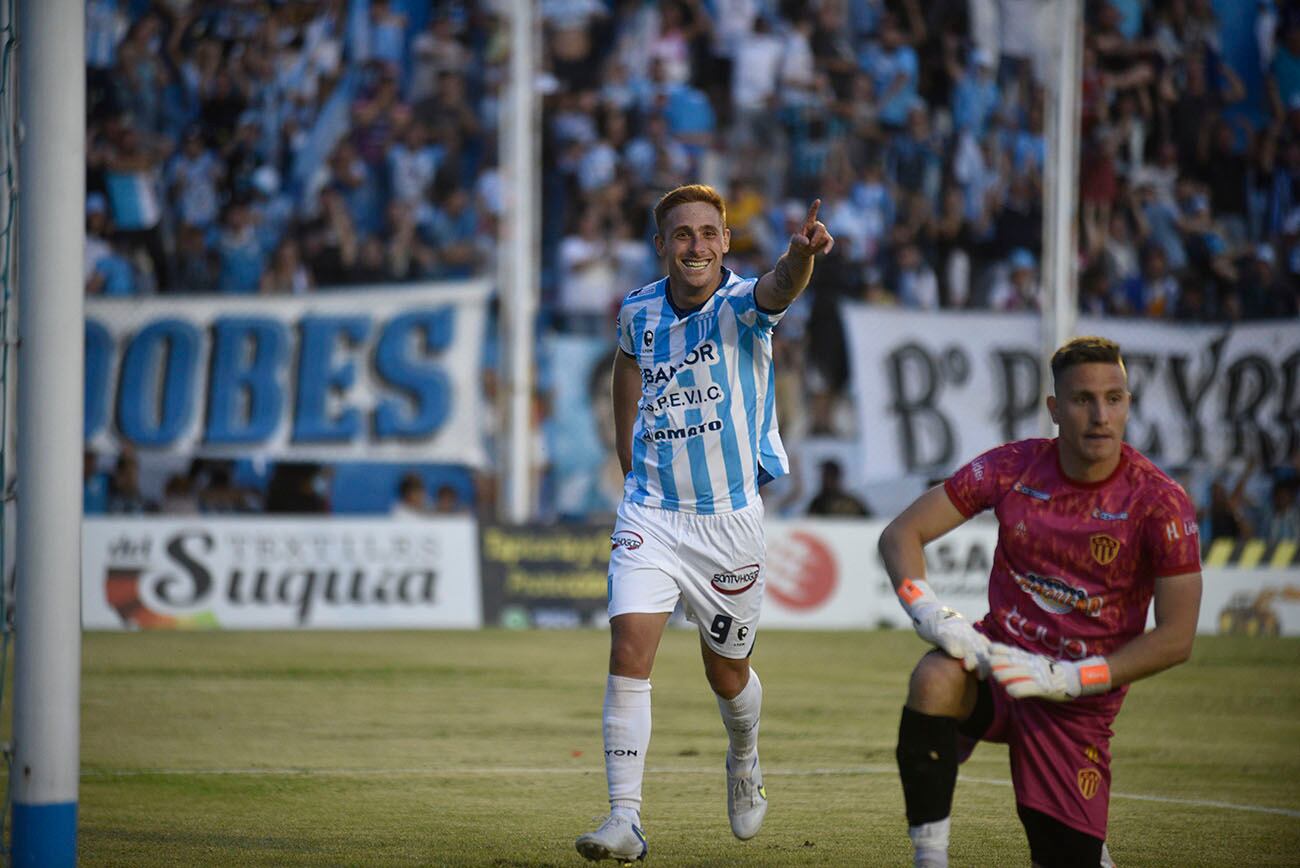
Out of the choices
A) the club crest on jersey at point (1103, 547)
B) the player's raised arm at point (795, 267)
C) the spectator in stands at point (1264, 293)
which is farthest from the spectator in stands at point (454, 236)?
the club crest on jersey at point (1103, 547)

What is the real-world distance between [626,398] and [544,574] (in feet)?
33.5

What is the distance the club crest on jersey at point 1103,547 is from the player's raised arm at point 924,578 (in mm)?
367

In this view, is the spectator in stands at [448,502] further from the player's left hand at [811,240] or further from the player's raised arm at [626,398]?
the player's left hand at [811,240]

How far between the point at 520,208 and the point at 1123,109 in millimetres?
8280

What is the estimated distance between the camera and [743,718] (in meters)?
6.38

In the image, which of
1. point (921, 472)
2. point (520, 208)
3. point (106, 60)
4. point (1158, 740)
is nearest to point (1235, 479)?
point (921, 472)

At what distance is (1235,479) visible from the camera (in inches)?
708

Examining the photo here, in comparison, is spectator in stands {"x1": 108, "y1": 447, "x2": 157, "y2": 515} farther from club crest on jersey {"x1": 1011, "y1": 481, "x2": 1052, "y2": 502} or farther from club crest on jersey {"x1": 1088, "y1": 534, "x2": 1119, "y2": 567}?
club crest on jersey {"x1": 1088, "y1": 534, "x2": 1119, "y2": 567}

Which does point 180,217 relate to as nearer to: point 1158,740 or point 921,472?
point 921,472

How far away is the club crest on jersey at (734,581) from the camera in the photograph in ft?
20.3

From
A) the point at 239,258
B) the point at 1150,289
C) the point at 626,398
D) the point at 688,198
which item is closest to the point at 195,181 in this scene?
the point at 239,258

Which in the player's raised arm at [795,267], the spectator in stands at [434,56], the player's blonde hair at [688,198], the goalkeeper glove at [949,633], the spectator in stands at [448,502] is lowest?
the spectator in stands at [448,502]

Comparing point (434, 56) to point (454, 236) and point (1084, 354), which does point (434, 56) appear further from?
point (1084, 354)

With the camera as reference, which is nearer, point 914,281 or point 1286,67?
point 914,281
